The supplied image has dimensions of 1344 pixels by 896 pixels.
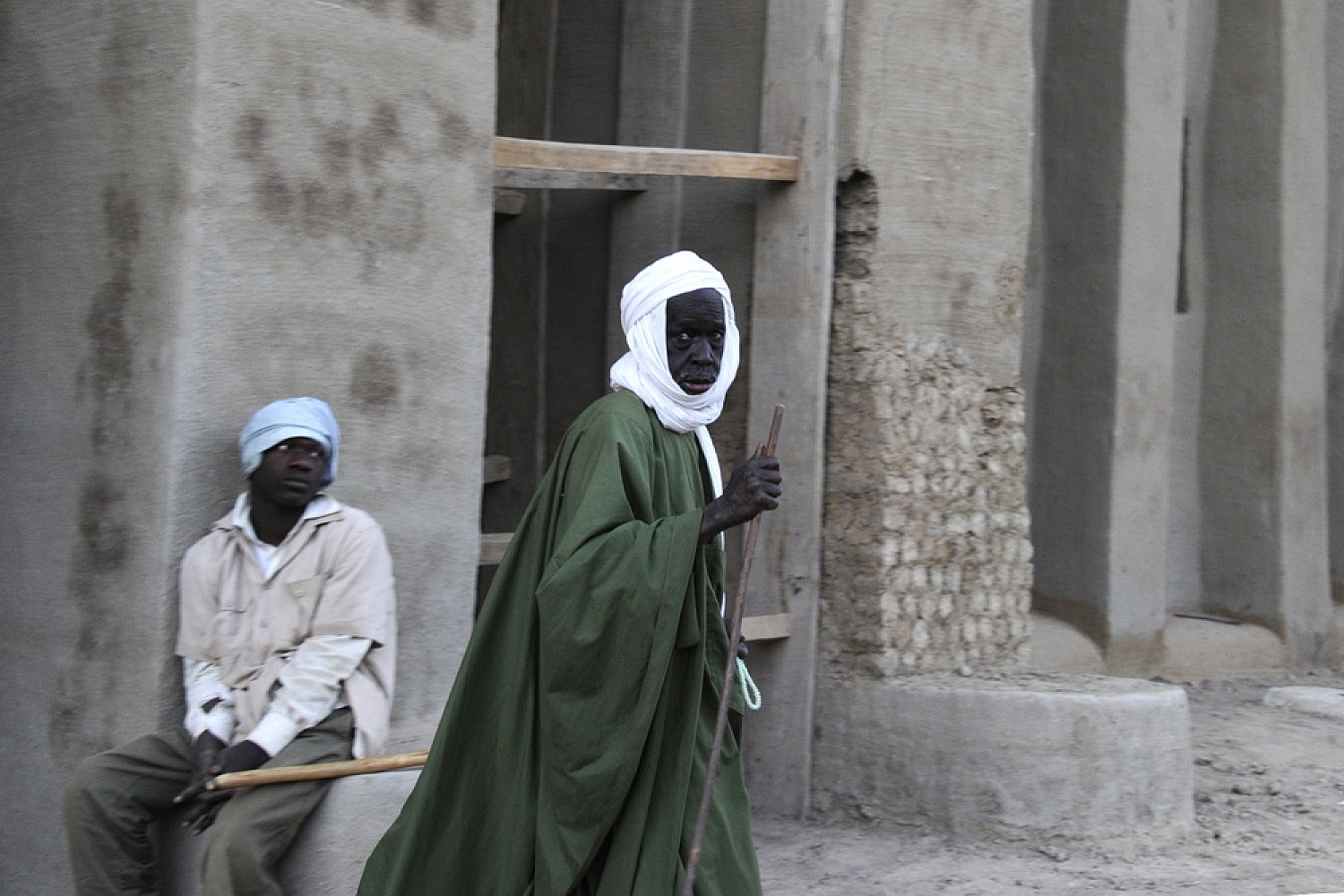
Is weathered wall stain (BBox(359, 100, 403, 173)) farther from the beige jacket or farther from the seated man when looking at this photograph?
the beige jacket

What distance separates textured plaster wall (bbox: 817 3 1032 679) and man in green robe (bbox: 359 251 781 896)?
2.13 m

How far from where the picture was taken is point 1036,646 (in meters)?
7.30

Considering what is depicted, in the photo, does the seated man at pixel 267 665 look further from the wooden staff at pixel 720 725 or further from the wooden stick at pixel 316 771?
the wooden staff at pixel 720 725

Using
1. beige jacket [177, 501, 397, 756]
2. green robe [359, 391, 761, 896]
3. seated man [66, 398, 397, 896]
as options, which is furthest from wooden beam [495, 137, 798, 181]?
green robe [359, 391, 761, 896]

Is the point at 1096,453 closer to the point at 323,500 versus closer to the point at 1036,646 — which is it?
the point at 1036,646

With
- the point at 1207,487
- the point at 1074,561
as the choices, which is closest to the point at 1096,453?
the point at 1074,561

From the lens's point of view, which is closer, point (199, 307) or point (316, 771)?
point (316, 771)

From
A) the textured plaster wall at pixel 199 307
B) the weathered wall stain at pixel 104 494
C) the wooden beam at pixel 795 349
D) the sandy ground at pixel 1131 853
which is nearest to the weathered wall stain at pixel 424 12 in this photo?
the textured plaster wall at pixel 199 307

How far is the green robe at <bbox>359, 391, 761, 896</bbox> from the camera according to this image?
3.39 metres

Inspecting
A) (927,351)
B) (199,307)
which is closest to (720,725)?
(199,307)

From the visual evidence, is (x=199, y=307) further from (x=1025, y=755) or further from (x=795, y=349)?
(x=1025, y=755)

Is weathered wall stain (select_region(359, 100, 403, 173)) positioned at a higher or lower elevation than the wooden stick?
higher

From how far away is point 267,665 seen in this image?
4.05 metres

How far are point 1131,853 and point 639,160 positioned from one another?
2719 mm
